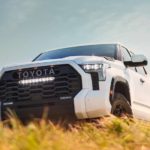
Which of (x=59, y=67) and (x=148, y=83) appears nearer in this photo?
(x=59, y=67)

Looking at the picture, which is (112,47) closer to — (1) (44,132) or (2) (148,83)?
(2) (148,83)

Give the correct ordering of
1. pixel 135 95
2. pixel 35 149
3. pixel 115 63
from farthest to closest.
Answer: pixel 135 95 → pixel 115 63 → pixel 35 149

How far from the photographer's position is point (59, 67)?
6637mm

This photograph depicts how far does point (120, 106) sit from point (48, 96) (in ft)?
3.66

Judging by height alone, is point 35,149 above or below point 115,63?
below

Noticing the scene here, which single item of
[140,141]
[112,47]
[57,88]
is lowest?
[140,141]

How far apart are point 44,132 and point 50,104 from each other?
9.41 ft

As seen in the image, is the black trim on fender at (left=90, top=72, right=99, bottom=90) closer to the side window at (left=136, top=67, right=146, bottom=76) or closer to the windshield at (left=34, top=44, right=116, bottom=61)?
the windshield at (left=34, top=44, right=116, bottom=61)

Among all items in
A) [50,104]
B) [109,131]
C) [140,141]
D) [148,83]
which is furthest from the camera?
[148,83]

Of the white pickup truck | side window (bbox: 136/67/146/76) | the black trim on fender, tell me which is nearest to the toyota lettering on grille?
the white pickup truck

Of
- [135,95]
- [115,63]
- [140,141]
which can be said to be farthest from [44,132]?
[135,95]

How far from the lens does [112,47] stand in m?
8.45

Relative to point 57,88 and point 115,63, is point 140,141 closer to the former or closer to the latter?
point 57,88

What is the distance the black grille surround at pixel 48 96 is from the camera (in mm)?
6391
